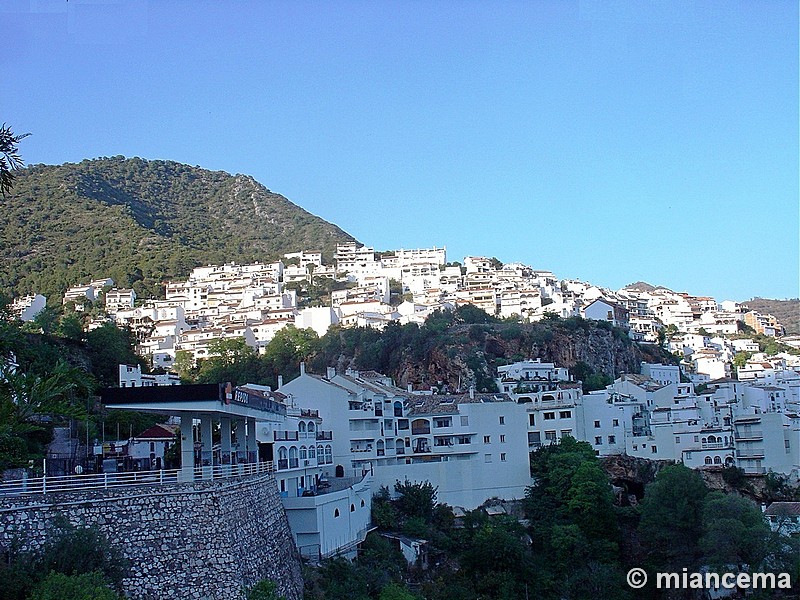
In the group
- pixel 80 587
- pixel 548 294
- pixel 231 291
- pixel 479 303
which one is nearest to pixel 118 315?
pixel 231 291

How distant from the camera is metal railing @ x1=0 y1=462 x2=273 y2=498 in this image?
708 inches

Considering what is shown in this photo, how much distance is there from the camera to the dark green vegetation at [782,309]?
138 m

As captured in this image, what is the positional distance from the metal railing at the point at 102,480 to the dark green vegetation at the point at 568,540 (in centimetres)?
711

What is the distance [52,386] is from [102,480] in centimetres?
1100

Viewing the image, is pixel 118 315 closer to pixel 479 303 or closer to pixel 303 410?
pixel 479 303

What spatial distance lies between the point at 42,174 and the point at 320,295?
5299 centimetres

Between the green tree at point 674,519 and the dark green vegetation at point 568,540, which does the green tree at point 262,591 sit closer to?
the dark green vegetation at point 568,540

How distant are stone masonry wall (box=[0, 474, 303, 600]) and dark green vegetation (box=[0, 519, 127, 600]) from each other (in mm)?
243

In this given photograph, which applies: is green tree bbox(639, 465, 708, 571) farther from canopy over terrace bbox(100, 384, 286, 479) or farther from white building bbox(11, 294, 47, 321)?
white building bbox(11, 294, 47, 321)

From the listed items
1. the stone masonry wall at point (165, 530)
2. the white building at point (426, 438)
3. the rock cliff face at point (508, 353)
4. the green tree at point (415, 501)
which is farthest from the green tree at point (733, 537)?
the rock cliff face at point (508, 353)

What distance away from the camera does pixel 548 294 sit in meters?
93.6

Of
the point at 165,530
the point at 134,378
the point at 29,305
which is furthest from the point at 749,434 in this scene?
the point at 29,305

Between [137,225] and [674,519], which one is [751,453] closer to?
[674,519]

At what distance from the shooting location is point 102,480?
19.2m
